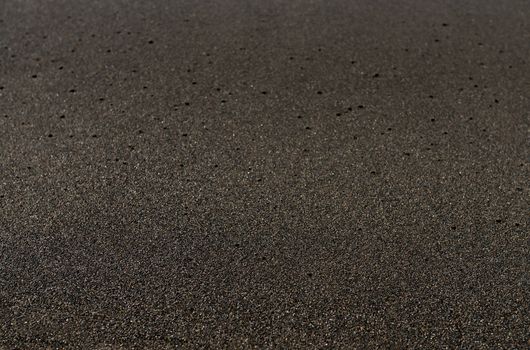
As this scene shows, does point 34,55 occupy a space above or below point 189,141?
above

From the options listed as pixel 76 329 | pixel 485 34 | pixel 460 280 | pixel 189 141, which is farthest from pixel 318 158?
pixel 485 34

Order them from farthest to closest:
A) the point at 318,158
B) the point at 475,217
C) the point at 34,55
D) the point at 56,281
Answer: the point at 34,55 → the point at 318,158 → the point at 475,217 → the point at 56,281

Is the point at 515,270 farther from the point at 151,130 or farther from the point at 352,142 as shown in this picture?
the point at 151,130

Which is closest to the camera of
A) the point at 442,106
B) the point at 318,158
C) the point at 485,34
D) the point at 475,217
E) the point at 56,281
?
the point at 56,281

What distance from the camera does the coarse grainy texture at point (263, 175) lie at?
2.76m

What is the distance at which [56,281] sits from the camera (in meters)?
2.89

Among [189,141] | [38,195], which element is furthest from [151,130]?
[38,195]

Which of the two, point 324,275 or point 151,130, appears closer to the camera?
point 324,275

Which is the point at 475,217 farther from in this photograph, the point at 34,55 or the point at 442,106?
the point at 34,55

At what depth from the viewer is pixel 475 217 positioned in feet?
10.7

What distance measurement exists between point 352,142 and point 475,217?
76 cm

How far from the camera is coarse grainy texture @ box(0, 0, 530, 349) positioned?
2.76 meters

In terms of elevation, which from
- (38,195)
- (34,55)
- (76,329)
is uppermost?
(34,55)

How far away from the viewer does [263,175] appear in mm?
3494
